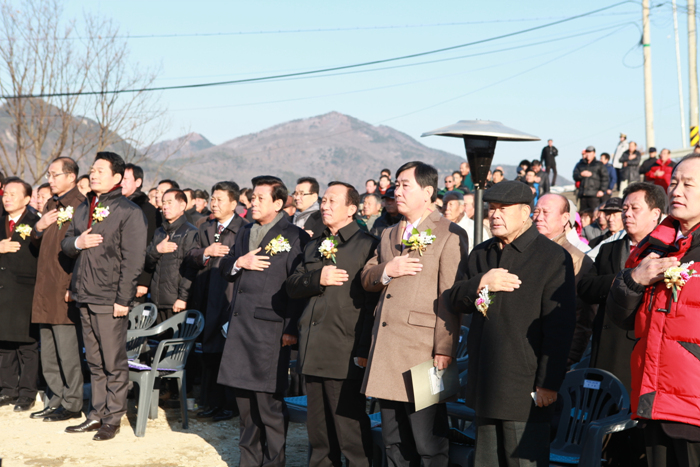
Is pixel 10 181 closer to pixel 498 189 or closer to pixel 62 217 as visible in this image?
pixel 62 217

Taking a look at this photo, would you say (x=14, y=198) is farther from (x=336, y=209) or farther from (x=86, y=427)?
(x=336, y=209)

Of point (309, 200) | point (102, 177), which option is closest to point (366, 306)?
point (102, 177)

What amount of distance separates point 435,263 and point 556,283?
33.8 inches

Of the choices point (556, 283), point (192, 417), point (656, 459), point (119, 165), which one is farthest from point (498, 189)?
point (192, 417)

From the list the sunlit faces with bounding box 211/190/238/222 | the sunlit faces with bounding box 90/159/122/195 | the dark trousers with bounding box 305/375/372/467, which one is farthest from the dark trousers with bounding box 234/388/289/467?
the sunlit faces with bounding box 211/190/238/222

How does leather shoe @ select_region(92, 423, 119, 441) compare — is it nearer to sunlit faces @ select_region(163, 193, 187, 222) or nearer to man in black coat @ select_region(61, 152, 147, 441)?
man in black coat @ select_region(61, 152, 147, 441)

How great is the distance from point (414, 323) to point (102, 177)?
3447 millimetres

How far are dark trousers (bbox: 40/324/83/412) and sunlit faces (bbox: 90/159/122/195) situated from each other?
1435 mm

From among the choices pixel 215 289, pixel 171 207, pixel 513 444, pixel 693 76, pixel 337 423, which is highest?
pixel 693 76

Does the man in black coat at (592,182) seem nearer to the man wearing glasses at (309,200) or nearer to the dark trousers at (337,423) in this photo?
the man wearing glasses at (309,200)

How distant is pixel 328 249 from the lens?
4719 millimetres

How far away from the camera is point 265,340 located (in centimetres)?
521

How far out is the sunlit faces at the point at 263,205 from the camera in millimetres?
5453

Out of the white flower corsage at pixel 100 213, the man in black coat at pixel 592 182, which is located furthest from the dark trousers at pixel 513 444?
the man in black coat at pixel 592 182
